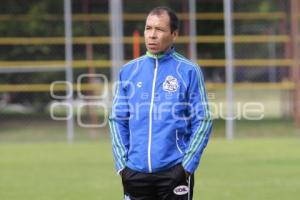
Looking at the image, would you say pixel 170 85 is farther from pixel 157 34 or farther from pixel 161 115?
pixel 157 34

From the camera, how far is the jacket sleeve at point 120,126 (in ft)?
15.2

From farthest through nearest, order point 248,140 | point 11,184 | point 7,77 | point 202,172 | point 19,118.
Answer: point 19,118 → point 7,77 → point 248,140 → point 202,172 → point 11,184

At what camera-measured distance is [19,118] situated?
2222 cm

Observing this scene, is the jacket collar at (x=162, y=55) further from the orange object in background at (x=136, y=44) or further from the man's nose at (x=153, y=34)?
the orange object in background at (x=136, y=44)

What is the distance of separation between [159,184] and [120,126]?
413 mm

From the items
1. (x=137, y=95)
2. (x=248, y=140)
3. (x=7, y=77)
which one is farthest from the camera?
(x=7, y=77)

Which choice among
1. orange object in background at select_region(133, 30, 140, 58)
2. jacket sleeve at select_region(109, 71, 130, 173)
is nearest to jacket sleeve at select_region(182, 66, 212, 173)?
jacket sleeve at select_region(109, 71, 130, 173)

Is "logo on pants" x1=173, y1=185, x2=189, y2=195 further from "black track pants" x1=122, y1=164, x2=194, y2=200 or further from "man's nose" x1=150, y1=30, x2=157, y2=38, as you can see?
"man's nose" x1=150, y1=30, x2=157, y2=38

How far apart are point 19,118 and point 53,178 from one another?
11720 mm

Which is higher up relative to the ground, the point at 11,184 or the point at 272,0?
the point at 272,0

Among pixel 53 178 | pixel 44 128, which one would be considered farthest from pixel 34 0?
pixel 53 178

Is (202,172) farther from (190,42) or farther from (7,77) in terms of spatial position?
(7,77)

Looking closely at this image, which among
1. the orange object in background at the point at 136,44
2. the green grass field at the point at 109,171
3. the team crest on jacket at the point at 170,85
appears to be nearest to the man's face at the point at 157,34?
the team crest on jacket at the point at 170,85

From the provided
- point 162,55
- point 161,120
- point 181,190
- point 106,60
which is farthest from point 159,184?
point 106,60
